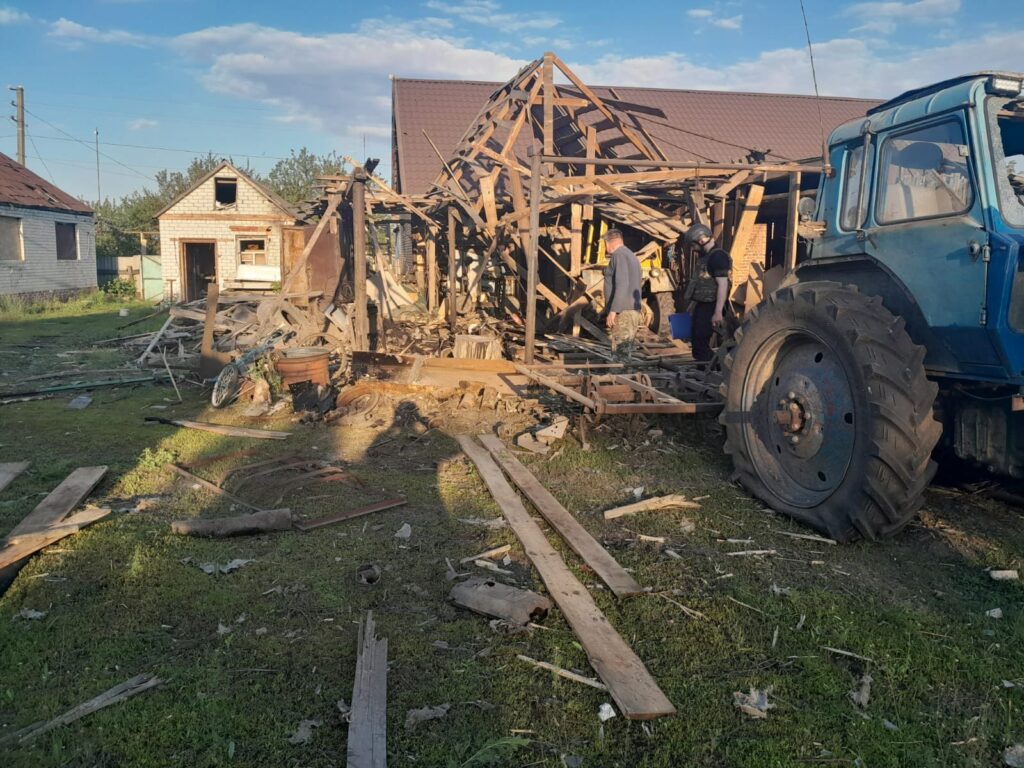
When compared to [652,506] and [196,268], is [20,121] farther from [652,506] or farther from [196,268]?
[652,506]

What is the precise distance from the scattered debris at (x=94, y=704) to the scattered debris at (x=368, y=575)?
124 cm

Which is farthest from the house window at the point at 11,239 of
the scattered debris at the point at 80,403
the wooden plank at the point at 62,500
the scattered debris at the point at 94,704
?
the scattered debris at the point at 94,704

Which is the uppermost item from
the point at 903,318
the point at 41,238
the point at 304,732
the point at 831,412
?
the point at 41,238

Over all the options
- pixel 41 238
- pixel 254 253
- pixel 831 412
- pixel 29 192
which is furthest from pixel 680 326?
pixel 29 192

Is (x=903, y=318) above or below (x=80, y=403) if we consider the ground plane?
above

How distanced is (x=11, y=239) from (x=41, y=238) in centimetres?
134

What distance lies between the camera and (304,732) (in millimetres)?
2828

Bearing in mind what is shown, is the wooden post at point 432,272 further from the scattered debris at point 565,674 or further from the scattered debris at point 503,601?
the scattered debris at point 565,674

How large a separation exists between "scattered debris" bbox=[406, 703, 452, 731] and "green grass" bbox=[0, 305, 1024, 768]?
3 cm

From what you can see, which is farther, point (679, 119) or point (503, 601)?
point (679, 119)

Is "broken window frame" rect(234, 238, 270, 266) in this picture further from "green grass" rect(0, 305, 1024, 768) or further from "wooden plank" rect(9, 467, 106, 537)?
"green grass" rect(0, 305, 1024, 768)

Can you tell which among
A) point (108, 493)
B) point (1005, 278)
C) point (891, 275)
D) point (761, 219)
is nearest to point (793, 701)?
point (1005, 278)

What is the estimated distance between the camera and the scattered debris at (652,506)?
17.0ft

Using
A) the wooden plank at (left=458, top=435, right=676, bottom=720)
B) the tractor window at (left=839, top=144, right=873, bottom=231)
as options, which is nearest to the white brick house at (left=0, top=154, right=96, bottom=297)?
the wooden plank at (left=458, top=435, right=676, bottom=720)
